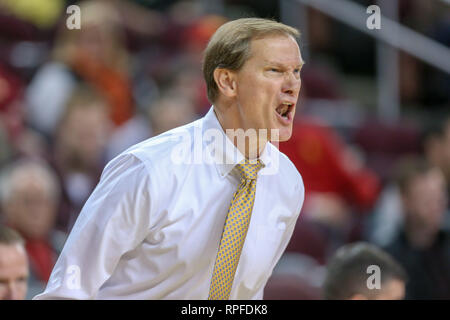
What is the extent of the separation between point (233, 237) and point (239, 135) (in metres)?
0.22

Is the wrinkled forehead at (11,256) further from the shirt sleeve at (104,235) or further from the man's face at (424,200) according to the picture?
the man's face at (424,200)

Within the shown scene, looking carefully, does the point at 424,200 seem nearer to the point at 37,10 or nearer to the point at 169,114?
the point at 169,114

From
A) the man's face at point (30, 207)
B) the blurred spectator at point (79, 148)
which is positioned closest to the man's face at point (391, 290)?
the man's face at point (30, 207)

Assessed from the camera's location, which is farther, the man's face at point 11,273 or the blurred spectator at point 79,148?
the blurred spectator at point 79,148

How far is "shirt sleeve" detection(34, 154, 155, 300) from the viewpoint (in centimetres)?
168

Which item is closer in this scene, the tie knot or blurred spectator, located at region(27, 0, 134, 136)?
the tie knot

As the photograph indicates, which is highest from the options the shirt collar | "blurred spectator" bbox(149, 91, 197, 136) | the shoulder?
"blurred spectator" bbox(149, 91, 197, 136)

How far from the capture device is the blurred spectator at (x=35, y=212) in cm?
291

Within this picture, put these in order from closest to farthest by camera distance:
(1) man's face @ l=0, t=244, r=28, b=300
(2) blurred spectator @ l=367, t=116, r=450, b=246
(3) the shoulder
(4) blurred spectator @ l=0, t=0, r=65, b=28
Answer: (3) the shoulder, (1) man's face @ l=0, t=244, r=28, b=300, (2) blurred spectator @ l=367, t=116, r=450, b=246, (4) blurred spectator @ l=0, t=0, r=65, b=28

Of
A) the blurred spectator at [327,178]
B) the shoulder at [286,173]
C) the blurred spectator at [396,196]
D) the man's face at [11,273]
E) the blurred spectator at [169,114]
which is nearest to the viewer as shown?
the shoulder at [286,173]

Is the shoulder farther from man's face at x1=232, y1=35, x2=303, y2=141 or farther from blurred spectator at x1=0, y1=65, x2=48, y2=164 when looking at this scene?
blurred spectator at x1=0, y1=65, x2=48, y2=164

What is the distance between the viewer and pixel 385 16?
4957 mm

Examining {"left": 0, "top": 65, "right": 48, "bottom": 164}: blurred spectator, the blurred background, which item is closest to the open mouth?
the blurred background

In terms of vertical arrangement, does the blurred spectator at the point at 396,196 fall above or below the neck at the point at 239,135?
below
